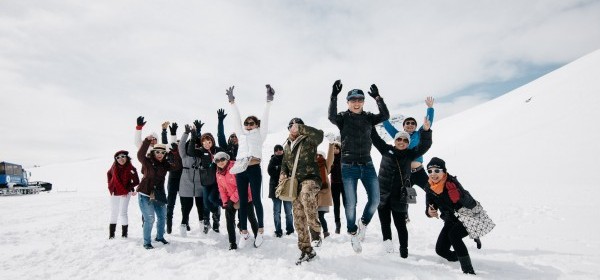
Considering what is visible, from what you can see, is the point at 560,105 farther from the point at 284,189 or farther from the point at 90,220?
the point at 90,220

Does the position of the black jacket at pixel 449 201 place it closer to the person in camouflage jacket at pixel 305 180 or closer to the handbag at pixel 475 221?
the handbag at pixel 475 221

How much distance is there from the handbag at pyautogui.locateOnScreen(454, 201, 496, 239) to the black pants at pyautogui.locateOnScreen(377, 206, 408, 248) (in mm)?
875

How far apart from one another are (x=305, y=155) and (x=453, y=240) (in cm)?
230

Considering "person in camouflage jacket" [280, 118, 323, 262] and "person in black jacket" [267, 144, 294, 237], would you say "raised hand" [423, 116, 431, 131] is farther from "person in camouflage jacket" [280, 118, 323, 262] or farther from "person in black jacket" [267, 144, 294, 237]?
"person in black jacket" [267, 144, 294, 237]

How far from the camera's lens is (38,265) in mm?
4891

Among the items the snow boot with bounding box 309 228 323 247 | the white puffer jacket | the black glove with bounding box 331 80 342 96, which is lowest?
the snow boot with bounding box 309 228 323 247

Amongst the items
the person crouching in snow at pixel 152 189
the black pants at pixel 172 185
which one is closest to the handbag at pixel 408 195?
the person crouching in snow at pixel 152 189

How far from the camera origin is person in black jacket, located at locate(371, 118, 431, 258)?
485cm

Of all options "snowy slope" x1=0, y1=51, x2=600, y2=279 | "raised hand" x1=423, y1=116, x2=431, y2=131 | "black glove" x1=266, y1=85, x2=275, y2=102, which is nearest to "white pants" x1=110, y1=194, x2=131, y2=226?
"snowy slope" x1=0, y1=51, x2=600, y2=279

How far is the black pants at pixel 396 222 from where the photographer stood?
479cm

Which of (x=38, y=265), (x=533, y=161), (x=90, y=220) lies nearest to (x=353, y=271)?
(x=38, y=265)

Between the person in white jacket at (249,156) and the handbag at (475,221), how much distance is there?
3.23 m

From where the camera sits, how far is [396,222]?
486 centimetres

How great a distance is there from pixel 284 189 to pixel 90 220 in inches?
329
